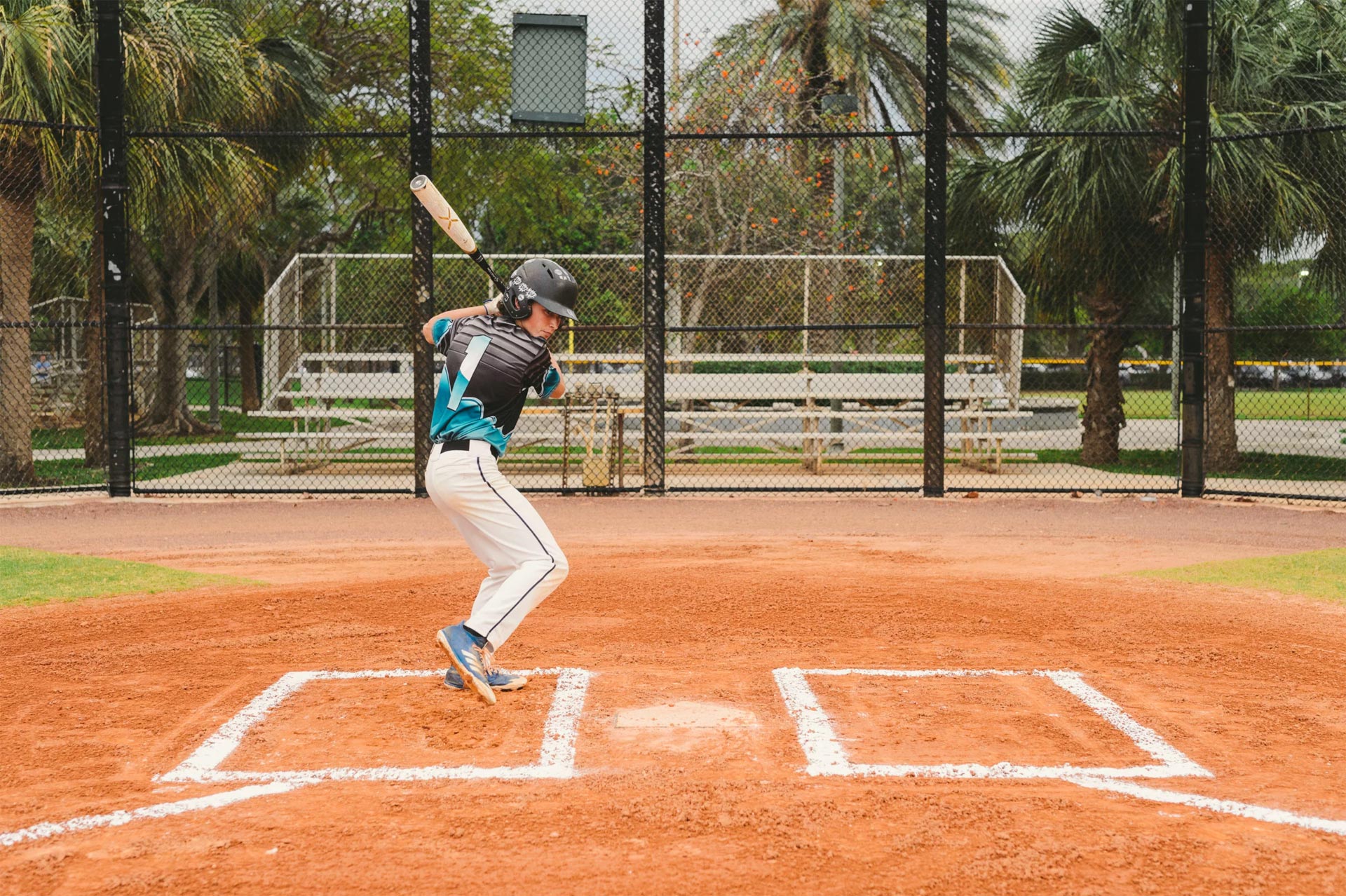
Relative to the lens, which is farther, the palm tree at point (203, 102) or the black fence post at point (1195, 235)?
the palm tree at point (203, 102)

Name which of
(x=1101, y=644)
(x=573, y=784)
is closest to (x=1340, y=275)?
(x=1101, y=644)

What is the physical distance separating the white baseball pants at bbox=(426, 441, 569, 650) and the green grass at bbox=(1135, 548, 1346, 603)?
4966mm

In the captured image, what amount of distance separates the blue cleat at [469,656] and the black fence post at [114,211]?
8.30 m

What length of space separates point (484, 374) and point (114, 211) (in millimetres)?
8779

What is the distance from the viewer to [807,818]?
3781 mm

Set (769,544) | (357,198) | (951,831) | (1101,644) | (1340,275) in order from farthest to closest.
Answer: (357,198), (1340,275), (769,544), (1101,644), (951,831)

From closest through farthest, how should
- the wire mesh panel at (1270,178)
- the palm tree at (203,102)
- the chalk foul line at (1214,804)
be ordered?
the chalk foul line at (1214,804)
the palm tree at (203,102)
the wire mesh panel at (1270,178)

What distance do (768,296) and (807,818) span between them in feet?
50.7

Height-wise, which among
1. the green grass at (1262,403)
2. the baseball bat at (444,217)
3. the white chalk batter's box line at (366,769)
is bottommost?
the white chalk batter's box line at (366,769)

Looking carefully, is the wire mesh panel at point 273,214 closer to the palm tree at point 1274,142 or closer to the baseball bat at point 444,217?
the baseball bat at point 444,217

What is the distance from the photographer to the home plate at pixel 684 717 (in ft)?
15.8

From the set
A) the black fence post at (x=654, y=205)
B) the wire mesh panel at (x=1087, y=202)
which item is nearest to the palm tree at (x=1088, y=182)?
the wire mesh panel at (x=1087, y=202)

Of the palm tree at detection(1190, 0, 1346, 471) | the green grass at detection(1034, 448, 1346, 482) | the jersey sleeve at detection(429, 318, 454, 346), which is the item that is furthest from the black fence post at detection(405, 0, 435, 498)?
the green grass at detection(1034, 448, 1346, 482)

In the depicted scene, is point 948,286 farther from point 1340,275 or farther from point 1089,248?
point 1340,275
